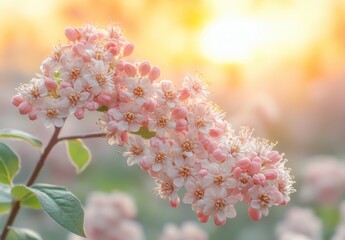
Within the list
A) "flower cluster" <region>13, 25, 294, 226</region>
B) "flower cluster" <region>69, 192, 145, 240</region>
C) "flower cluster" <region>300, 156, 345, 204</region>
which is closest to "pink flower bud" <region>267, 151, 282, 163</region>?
"flower cluster" <region>13, 25, 294, 226</region>

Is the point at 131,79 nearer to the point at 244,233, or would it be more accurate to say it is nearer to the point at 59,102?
the point at 59,102

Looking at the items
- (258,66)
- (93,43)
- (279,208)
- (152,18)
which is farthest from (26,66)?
(93,43)

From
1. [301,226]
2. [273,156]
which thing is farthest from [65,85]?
[301,226]

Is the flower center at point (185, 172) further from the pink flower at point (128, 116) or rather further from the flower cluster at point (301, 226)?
the flower cluster at point (301, 226)

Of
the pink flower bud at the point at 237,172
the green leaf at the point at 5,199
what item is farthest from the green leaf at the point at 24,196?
the pink flower bud at the point at 237,172

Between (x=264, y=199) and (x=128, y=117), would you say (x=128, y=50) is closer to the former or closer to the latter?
(x=128, y=117)

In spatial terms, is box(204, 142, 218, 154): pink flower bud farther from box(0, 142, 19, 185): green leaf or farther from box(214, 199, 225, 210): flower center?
box(0, 142, 19, 185): green leaf
